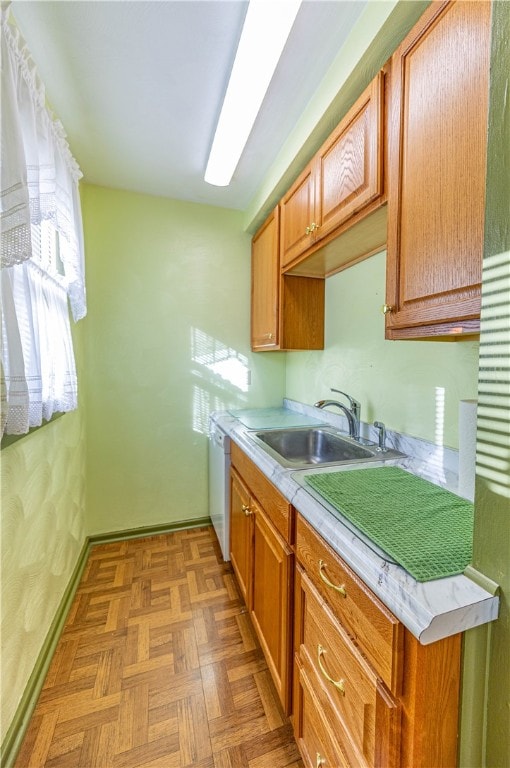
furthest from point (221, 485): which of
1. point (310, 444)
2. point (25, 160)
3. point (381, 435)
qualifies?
point (25, 160)

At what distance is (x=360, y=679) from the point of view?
0.61m

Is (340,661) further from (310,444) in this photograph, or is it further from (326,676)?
(310,444)

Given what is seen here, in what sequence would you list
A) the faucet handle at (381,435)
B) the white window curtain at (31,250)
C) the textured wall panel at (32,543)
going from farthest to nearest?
the faucet handle at (381,435) → the textured wall panel at (32,543) → the white window curtain at (31,250)

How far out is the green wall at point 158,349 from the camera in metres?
2.06

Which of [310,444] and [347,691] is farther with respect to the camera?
[310,444]

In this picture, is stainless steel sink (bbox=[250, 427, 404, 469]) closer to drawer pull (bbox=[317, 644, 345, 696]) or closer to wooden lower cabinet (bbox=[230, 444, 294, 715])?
wooden lower cabinet (bbox=[230, 444, 294, 715])

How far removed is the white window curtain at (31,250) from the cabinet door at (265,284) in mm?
1079

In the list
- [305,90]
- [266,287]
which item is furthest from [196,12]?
[266,287]

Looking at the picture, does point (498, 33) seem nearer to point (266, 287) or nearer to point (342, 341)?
point (342, 341)

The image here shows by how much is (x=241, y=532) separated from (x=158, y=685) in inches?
24.9

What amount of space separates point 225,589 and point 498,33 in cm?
220

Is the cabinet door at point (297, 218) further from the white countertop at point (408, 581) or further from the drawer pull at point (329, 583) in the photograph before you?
the drawer pull at point (329, 583)

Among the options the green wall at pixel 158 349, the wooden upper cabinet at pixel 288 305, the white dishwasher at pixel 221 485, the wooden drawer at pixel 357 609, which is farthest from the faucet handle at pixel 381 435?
the green wall at pixel 158 349

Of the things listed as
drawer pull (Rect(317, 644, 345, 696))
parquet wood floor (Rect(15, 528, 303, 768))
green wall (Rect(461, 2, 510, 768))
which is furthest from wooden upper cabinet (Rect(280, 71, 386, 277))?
parquet wood floor (Rect(15, 528, 303, 768))
